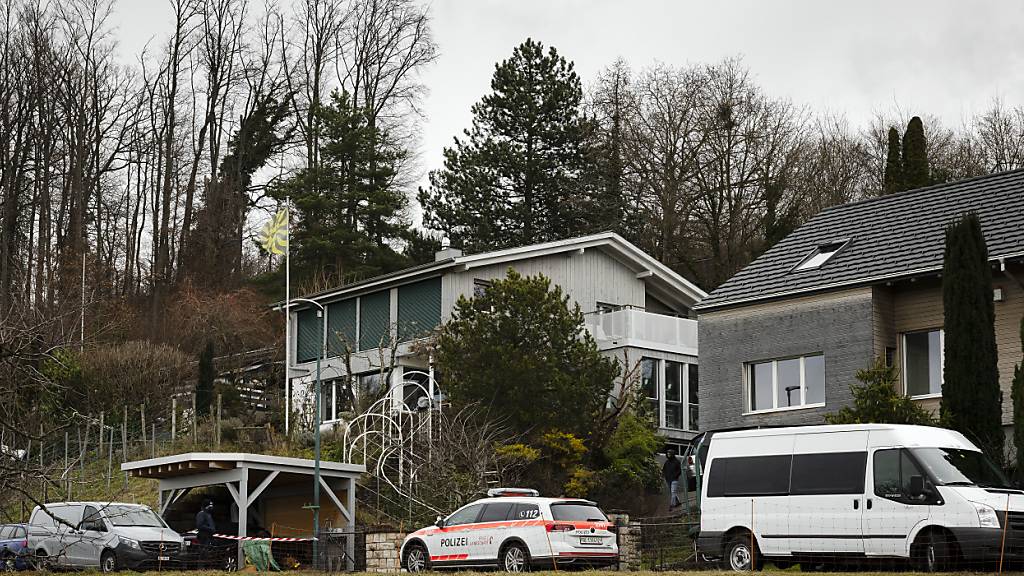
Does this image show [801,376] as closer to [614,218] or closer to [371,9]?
[614,218]

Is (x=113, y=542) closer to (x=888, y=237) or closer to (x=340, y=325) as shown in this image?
(x=888, y=237)

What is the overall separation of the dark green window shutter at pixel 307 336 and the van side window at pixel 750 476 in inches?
1055

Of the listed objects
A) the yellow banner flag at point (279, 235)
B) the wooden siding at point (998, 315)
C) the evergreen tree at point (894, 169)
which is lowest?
the wooden siding at point (998, 315)

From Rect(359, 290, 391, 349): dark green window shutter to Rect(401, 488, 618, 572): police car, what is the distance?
20.7 m

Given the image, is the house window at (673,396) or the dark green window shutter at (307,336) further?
the dark green window shutter at (307,336)

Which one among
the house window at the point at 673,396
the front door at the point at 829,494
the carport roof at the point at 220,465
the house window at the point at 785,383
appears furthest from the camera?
the house window at the point at 673,396

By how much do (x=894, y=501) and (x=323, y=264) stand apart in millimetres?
40967

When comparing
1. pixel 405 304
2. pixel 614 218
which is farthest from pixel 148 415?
pixel 614 218

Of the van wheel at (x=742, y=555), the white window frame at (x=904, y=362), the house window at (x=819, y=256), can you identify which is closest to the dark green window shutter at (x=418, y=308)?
the house window at (x=819, y=256)

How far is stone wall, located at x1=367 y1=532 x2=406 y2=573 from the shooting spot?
28.4 meters

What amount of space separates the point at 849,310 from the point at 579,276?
1574cm

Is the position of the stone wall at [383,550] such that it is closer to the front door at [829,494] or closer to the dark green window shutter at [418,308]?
the front door at [829,494]

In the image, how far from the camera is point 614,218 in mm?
57719

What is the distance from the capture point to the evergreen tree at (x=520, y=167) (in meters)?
59.2
